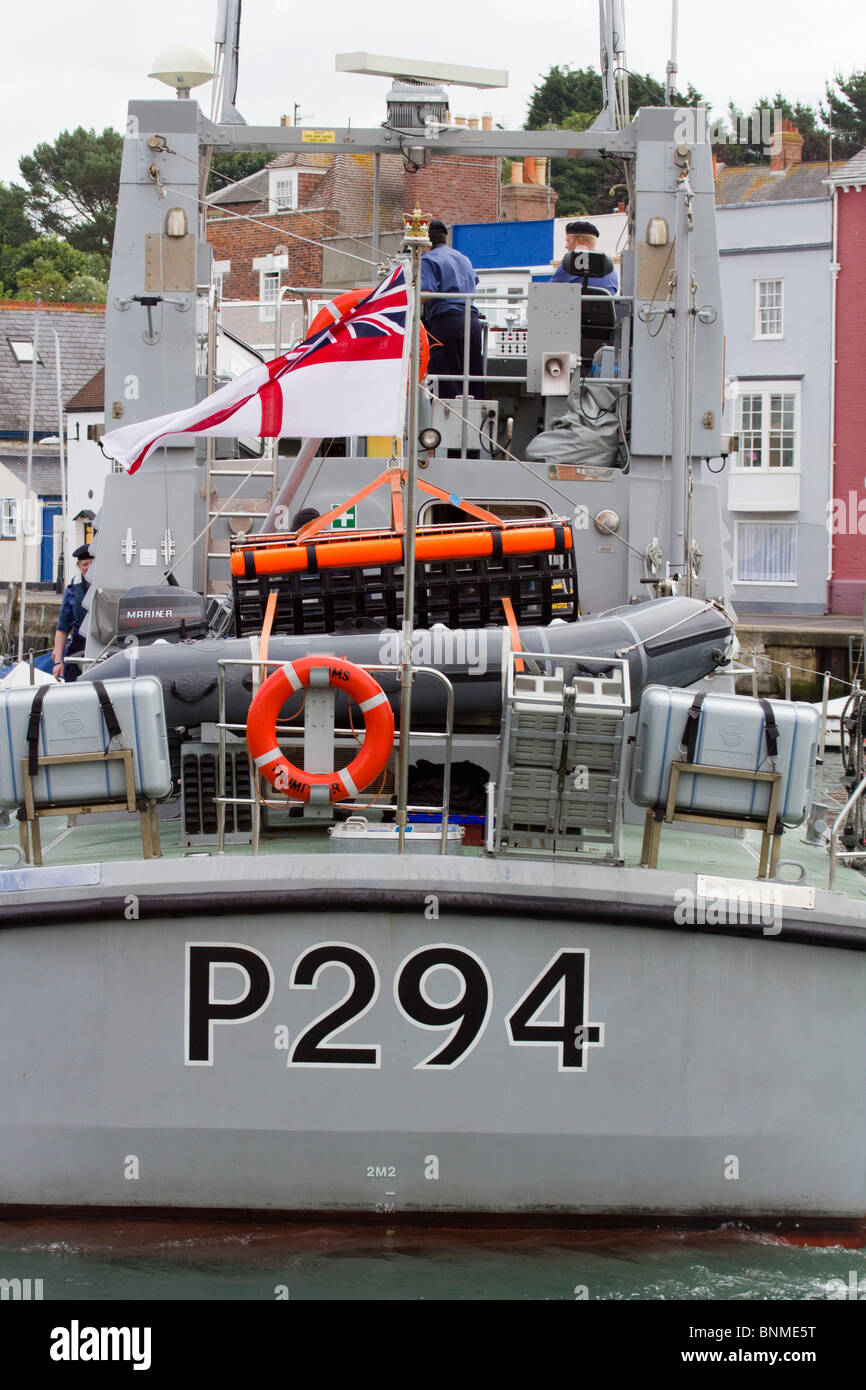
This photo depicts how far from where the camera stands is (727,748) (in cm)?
523

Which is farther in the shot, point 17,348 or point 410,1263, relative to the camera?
point 17,348

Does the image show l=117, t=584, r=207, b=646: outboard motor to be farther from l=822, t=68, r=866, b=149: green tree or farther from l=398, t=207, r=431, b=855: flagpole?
l=822, t=68, r=866, b=149: green tree

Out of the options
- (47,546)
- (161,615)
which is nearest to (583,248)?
(161,615)

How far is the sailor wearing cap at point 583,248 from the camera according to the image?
360 inches

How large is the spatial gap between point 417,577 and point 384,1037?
222 centimetres

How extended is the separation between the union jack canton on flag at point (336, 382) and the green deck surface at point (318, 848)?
1.54 m

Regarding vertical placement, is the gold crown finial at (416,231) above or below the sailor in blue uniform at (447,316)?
below

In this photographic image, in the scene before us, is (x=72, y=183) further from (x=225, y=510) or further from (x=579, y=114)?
(x=225, y=510)

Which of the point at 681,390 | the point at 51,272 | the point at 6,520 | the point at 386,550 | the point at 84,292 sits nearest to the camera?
the point at 386,550

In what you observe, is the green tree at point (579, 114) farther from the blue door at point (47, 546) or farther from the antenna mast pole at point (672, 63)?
the antenna mast pole at point (672, 63)

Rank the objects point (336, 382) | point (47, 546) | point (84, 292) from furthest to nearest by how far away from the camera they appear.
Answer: point (84, 292) < point (47, 546) < point (336, 382)

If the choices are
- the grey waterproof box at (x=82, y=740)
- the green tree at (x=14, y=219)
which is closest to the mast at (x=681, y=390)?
the grey waterproof box at (x=82, y=740)

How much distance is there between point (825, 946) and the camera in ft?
16.7
